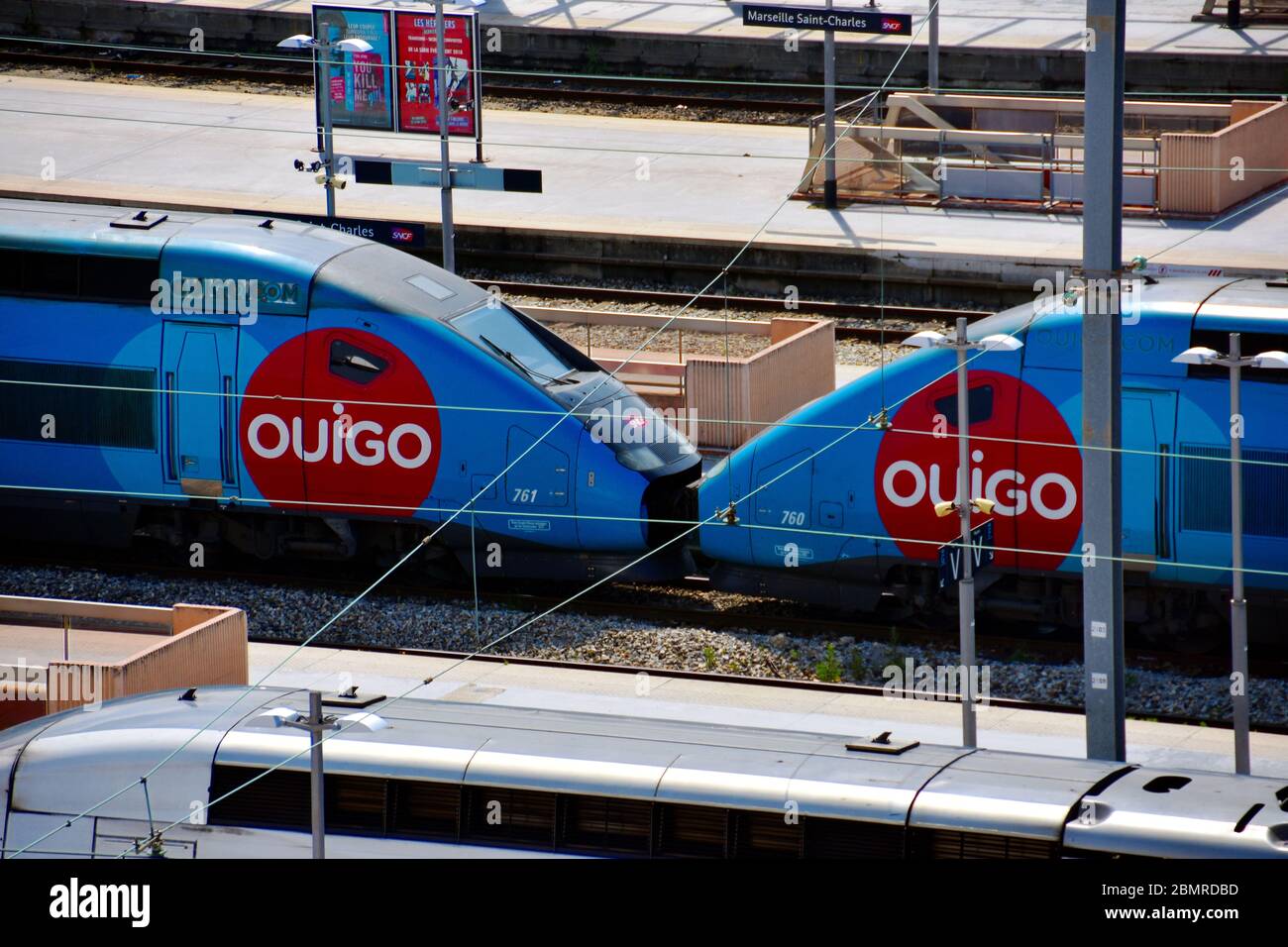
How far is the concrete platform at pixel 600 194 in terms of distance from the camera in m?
28.1

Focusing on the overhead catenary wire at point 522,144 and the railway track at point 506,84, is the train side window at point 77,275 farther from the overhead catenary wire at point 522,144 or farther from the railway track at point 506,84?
the railway track at point 506,84

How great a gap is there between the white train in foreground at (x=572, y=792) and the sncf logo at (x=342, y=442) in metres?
6.67

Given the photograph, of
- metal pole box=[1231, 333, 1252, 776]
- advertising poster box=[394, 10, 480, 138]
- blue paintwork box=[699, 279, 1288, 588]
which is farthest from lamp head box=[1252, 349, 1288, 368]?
advertising poster box=[394, 10, 480, 138]

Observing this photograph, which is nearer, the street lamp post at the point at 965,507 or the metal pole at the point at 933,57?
the street lamp post at the point at 965,507

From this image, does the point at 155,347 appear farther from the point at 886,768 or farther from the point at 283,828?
the point at 886,768

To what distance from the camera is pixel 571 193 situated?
3192 centimetres

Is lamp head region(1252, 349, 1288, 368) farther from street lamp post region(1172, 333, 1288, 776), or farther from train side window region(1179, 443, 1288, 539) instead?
train side window region(1179, 443, 1288, 539)

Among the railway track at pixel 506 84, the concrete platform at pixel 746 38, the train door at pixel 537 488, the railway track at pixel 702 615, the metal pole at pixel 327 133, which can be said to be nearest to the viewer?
the railway track at pixel 702 615

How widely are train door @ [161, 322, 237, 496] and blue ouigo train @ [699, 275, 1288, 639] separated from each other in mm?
4775

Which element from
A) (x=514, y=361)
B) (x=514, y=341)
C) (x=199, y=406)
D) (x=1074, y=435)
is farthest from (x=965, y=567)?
(x=199, y=406)

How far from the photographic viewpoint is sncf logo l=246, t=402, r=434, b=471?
19.7 meters

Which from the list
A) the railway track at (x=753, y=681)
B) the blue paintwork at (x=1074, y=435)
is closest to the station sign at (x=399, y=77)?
the blue paintwork at (x=1074, y=435)
